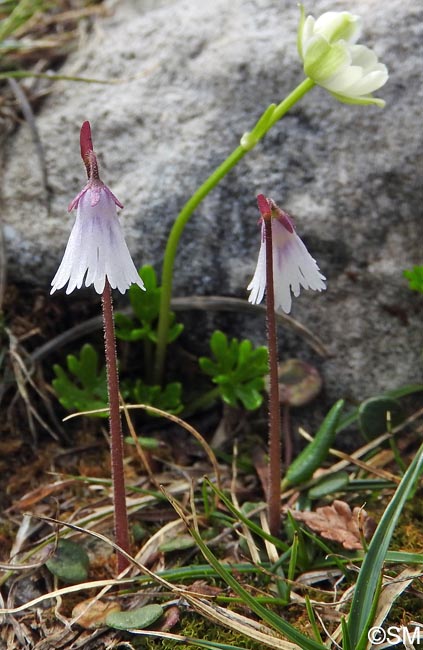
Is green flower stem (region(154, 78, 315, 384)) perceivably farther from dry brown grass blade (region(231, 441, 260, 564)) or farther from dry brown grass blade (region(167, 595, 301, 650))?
dry brown grass blade (region(167, 595, 301, 650))

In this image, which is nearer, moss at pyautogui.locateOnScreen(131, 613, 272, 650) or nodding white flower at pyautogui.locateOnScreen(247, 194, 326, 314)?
moss at pyautogui.locateOnScreen(131, 613, 272, 650)

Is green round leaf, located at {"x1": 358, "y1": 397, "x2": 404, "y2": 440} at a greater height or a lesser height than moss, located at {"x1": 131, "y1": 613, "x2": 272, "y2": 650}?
greater

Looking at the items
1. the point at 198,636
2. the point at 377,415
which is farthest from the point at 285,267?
the point at 198,636

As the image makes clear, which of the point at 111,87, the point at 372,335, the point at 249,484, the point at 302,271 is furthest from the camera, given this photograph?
the point at 111,87

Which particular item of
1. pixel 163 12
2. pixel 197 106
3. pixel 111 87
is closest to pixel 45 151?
pixel 111 87

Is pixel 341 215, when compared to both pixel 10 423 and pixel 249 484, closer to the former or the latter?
pixel 249 484

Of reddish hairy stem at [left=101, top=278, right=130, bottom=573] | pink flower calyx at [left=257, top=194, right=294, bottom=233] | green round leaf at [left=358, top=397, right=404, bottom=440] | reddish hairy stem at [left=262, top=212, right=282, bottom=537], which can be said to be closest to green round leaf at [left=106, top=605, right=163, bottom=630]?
reddish hairy stem at [left=101, top=278, right=130, bottom=573]
